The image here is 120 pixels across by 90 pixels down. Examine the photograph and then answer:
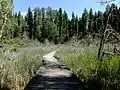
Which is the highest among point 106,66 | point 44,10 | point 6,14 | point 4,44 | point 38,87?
point 44,10

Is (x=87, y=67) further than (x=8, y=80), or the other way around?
(x=87, y=67)

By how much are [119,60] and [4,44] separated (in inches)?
208

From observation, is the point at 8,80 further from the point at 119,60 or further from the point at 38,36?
the point at 38,36

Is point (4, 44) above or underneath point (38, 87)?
above

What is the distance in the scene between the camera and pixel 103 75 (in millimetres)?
10773

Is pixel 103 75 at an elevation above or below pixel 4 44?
below

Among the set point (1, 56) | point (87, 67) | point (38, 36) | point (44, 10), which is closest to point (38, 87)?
point (1, 56)

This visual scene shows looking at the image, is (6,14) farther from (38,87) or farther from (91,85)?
(91,85)

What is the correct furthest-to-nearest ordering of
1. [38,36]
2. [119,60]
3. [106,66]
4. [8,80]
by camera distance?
[38,36], [8,80], [106,66], [119,60]

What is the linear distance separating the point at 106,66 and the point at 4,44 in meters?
4.53

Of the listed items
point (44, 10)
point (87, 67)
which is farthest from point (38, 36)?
point (87, 67)

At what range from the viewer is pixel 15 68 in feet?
43.1

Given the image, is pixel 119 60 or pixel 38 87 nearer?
pixel 119 60

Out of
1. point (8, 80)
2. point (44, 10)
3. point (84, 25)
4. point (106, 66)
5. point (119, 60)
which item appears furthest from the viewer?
point (44, 10)
